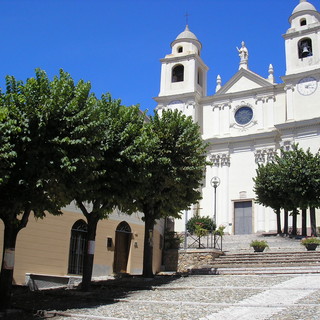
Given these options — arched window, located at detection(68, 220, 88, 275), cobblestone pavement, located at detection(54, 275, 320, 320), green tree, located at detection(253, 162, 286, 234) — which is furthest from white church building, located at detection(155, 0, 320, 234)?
cobblestone pavement, located at detection(54, 275, 320, 320)

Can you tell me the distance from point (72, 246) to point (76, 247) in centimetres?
26

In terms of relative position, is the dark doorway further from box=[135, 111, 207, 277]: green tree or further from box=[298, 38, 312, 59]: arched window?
box=[135, 111, 207, 277]: green tree

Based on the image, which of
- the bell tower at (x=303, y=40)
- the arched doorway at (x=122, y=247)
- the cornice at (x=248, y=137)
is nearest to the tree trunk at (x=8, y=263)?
the arched doorway at (x=122, y=247)

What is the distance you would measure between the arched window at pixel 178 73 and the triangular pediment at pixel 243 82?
14.3ft

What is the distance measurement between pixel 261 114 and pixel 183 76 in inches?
349

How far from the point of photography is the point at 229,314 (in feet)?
31.0

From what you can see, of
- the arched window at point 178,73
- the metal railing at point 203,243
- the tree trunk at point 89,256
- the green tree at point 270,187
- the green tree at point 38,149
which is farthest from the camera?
the arched window at point 178,73

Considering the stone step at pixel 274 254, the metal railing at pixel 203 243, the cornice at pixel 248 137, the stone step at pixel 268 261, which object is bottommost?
the stone step at pixel 268 261

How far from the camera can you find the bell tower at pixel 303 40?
126ft

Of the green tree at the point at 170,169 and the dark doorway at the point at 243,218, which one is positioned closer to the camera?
the green tree at the point at 170,169

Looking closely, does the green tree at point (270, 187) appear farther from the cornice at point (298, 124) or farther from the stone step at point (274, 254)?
the stone step at point (274, 254)

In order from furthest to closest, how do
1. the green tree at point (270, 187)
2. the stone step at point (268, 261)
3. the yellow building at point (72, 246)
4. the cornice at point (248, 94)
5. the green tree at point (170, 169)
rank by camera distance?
the cornice at point (248, 94) → the green tree at point (270, 187) → the stone step at point (268, 261) → the yellow building at point (72, 246) → the green tree at point (170, 169)

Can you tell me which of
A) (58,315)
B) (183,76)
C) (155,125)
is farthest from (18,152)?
(183,76)

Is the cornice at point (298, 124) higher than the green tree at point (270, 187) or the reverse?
higher
